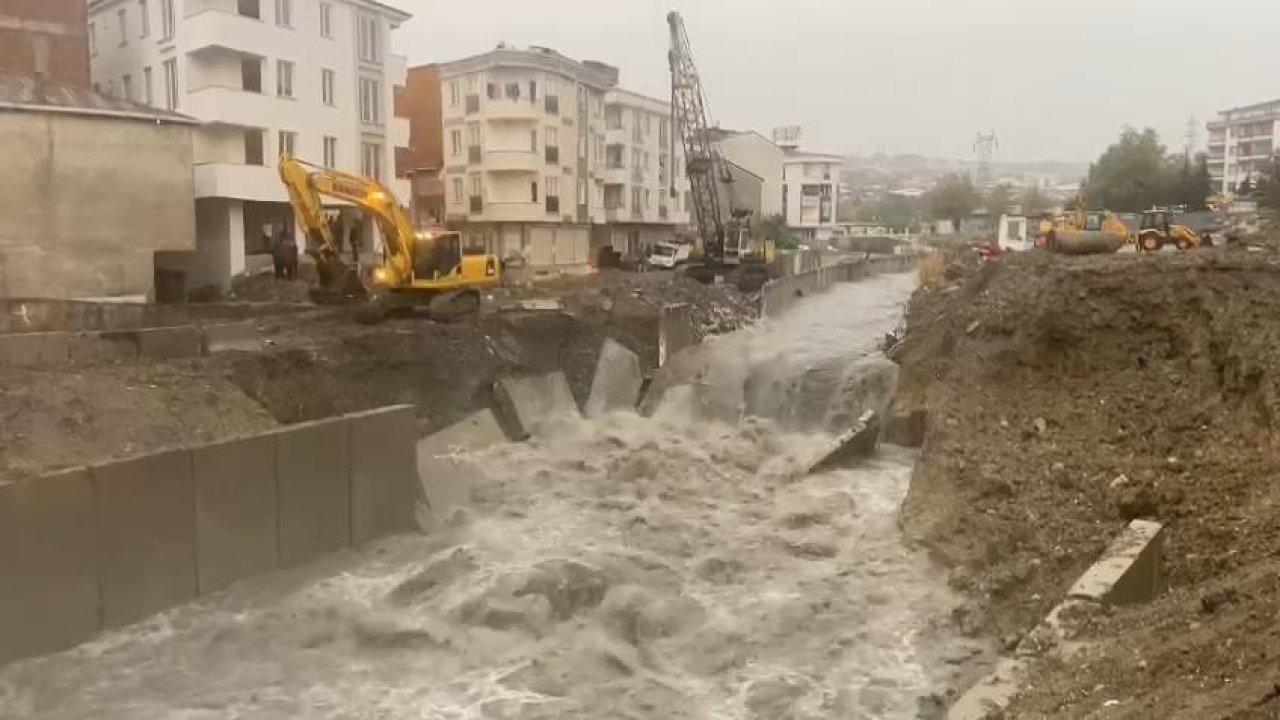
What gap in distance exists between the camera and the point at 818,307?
35.5m

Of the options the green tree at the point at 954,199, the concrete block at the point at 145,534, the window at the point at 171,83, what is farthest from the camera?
the green tree at the point at 954,199

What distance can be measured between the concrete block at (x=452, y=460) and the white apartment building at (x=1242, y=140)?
81839 mm

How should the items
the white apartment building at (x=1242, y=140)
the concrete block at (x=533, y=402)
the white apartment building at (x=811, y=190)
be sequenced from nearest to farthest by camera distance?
the concrete block at (x=533, y=402), the white apartment building at (x=1242, y=140), the white apartment building at (x=811, y=190)

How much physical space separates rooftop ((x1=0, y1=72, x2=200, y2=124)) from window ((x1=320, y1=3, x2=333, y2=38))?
7.10 metres

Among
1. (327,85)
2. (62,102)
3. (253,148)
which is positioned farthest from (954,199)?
(62,102)

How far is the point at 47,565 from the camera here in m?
8.82

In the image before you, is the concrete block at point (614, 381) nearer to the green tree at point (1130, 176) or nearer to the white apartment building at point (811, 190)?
the green tree at point (1130, 176)

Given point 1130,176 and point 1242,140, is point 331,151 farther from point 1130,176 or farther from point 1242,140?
point 1242,140

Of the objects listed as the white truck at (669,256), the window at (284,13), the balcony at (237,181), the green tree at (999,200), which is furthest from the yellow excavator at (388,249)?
the green tree at (999,200)

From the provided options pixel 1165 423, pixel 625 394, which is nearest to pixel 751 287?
pixel 625 394

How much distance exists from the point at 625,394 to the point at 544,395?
232cm

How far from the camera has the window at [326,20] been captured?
31828 mm

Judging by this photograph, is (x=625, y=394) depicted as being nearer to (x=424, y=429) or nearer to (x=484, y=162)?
(x=424, y=429)

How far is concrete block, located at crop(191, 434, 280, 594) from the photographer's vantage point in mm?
10109
